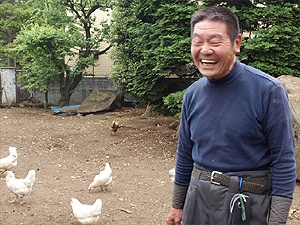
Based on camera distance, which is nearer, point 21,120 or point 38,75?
point 21,120

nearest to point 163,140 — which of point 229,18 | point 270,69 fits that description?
point 270,69

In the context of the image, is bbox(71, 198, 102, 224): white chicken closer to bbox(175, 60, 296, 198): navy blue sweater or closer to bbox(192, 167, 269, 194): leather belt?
bbox(175, 60, 296, 198): navy blue sweater

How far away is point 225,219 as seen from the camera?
1911mm

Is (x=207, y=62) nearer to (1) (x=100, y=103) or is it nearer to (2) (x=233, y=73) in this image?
(2) (x=233, y=73)

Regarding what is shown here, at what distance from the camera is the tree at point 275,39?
6.34 m

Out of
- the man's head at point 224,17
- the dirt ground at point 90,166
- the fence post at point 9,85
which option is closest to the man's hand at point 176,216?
the man's head at point 224,17

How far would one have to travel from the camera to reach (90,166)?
6707mm

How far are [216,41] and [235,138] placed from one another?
0.58 meters

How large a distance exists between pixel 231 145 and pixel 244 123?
0.15 meters

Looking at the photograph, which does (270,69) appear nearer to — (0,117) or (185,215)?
(185,215)

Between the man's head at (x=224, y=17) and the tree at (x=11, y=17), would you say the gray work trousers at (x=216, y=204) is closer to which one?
the man's head at (x=224, y=17)

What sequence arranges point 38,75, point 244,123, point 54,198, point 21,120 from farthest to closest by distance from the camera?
point 38,75 → point 21,120 → point 54,198 → point 244,123

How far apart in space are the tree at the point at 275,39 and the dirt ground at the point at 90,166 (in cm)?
253

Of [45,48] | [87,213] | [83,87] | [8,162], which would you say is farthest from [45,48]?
[87,213]
